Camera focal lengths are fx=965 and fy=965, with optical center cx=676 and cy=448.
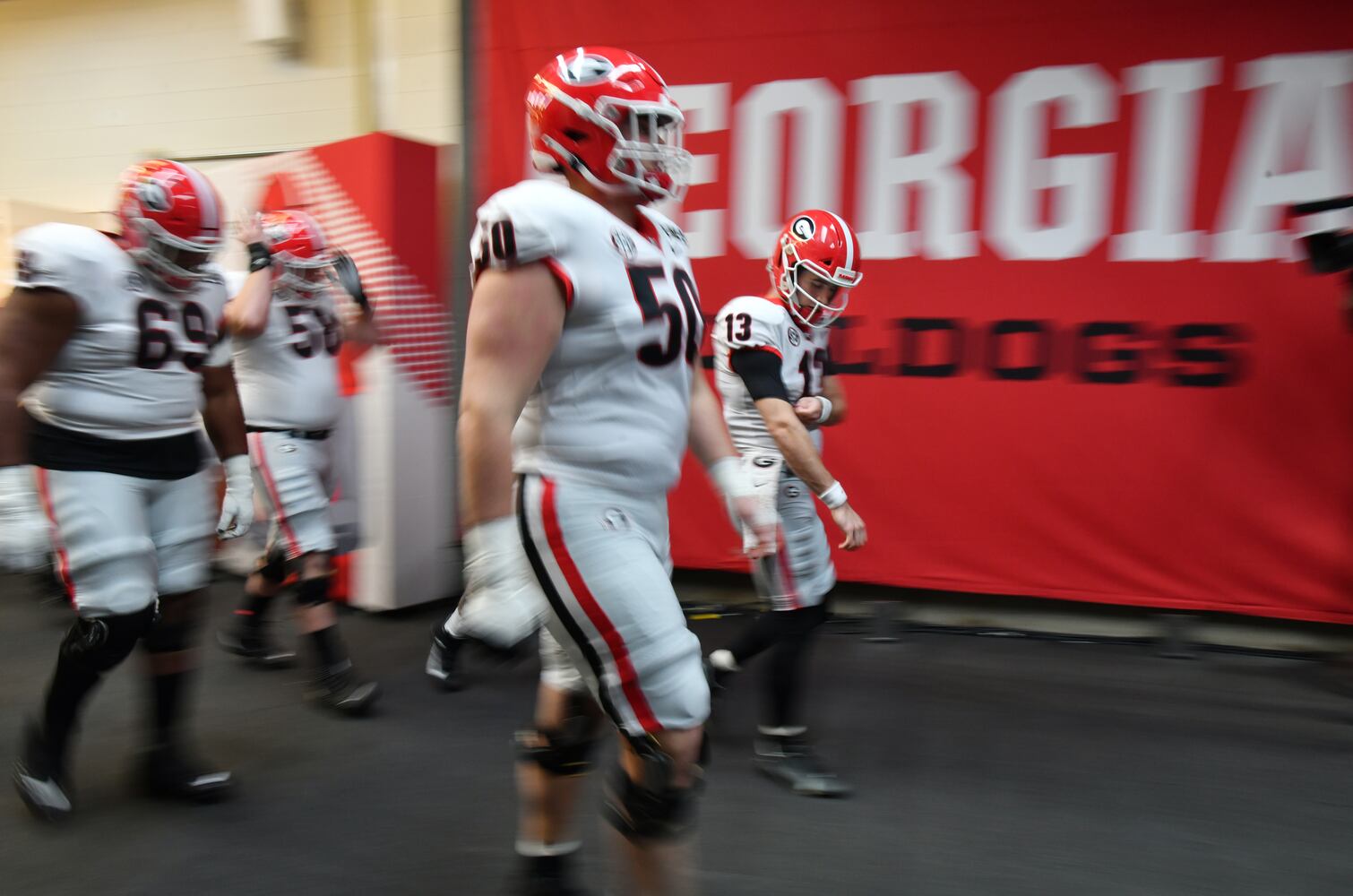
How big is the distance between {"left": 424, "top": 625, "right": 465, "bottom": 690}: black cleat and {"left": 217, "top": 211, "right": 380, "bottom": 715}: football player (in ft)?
0.79

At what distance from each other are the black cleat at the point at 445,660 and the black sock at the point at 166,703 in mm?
1067

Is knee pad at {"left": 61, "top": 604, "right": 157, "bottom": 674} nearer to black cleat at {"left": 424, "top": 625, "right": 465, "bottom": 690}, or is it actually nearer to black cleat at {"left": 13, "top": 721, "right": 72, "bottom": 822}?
black cleat at {"left": 13, "top": 721, "right": 72, "bottom": 822}

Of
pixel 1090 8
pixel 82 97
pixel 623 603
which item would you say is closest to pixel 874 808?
pixel 623 603

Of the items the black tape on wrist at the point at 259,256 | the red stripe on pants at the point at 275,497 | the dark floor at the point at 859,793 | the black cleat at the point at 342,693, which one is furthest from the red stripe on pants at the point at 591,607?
the black tape on wrist at the point at 259,256

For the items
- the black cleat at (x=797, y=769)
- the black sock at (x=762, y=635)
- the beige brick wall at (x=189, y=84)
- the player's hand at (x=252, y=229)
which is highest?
the beige brick wall at (x=189, y=84)

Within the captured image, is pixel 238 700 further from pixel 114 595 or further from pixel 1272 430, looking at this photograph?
pixel 1272 430

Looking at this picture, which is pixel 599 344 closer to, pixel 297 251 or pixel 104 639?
pixel 104 639

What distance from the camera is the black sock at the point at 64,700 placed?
2703 millimetres

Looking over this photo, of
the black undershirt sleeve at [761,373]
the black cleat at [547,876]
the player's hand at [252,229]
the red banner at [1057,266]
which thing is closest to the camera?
the black cleat at [547,876]

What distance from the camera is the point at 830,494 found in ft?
9.61

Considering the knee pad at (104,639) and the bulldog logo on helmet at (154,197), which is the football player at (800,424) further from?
the knee pad at (104,639)

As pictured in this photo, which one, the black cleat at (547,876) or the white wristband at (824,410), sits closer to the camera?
the black cleat at (547,876)

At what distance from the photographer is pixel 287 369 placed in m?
3.80

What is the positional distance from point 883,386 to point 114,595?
3405 millimetres
